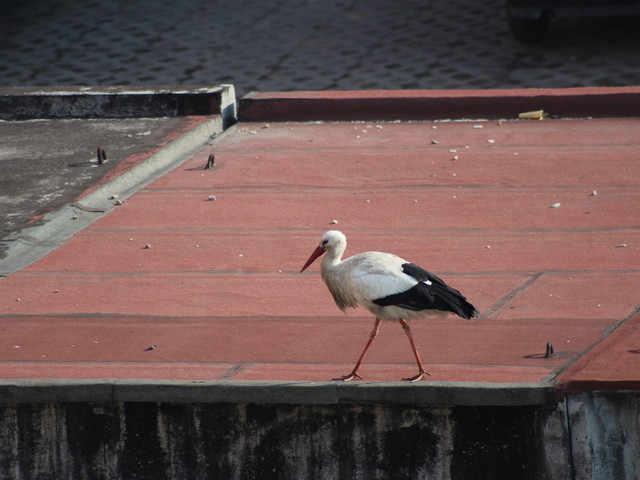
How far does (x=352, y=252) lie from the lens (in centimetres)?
754

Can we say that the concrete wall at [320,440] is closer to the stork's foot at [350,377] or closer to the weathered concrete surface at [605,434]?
the weathered concrete surface at [605,434]

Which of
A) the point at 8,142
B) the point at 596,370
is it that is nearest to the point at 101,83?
the point at 8,142

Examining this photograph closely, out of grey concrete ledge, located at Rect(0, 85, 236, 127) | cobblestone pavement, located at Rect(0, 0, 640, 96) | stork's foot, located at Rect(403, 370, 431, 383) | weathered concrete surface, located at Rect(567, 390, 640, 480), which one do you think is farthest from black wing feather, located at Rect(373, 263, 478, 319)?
cobblestone pavement, located at Rect(0, 0, 640, 96)

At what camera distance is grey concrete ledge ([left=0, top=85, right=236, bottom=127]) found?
1134cm

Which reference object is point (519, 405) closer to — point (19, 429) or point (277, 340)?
point (277, 340)

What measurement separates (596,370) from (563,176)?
4286 mm

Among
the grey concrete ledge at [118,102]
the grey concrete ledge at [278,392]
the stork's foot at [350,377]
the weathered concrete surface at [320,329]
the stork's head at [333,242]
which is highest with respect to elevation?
the stork's head at [333,242]

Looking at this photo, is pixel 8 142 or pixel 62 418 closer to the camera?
pixel 62 418

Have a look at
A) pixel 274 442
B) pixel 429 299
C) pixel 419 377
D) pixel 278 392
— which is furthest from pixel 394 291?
pixel 274 442

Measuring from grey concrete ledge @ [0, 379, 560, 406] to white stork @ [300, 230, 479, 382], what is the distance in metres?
0.21

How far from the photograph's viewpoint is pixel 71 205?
338 inches

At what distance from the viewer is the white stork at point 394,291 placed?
525 centimetres

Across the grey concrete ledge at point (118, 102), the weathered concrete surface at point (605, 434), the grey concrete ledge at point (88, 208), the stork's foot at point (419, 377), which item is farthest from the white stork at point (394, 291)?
the grey concrete ledge at point (118, 102)

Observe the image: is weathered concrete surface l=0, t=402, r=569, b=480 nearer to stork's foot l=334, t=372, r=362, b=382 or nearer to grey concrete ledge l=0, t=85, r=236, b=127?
stork's foot l=334, t=372, r=362, b=382
